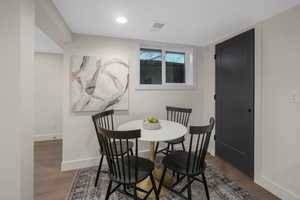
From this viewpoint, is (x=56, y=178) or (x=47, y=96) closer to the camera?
(x=56, y=178)

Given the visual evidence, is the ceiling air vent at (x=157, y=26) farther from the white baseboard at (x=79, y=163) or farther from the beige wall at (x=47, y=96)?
the beige wall at (x=47, y=96)

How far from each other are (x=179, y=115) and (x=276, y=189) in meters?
1.68

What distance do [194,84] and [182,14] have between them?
1.67 m

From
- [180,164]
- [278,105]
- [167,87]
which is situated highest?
[167,87]

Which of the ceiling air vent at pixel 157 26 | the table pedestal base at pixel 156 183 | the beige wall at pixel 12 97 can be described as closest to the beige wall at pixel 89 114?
the ceiling air vent at pixel 157 26

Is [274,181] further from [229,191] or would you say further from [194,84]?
[194,84]

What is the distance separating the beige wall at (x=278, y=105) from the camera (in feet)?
5.89

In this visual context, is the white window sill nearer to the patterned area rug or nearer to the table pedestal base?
the table pedestal base

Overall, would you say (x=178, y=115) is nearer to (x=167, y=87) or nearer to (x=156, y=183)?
(x=167, y=87)

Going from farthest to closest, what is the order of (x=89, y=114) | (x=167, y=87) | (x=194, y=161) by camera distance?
(x=167, y=87) < (x=89, y=114) < (x=194, y=161)

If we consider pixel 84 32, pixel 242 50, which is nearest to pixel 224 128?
pixel 242 50

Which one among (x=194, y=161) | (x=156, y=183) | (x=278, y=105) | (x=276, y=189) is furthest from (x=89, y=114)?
(x=276, y=189)

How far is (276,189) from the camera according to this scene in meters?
1.97

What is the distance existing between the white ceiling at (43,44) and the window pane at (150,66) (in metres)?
1.81
